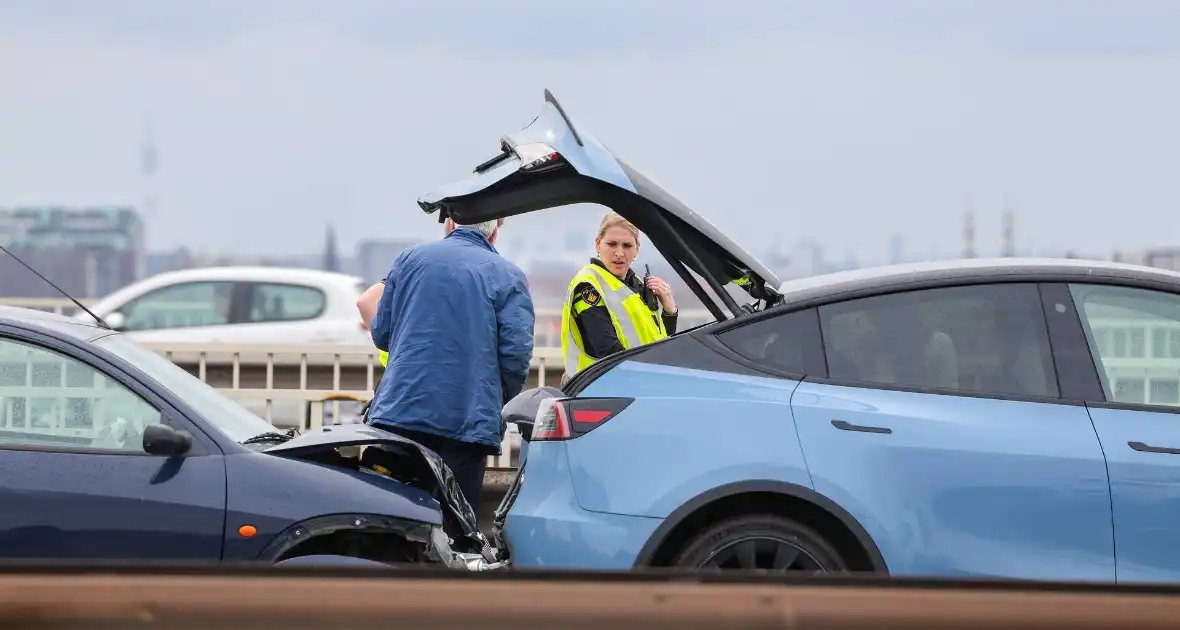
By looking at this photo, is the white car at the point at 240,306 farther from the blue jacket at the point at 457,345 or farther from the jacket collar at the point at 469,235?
the blue jacket at the point at 457,345

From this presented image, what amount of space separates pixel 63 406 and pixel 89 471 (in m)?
0.33

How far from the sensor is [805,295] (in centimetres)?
484

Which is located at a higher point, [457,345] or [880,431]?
[457,345]

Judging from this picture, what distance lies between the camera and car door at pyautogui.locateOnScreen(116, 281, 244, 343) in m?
14.4

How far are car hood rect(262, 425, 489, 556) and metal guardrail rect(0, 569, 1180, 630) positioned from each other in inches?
115

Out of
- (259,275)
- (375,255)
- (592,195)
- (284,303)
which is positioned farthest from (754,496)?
(375,255)

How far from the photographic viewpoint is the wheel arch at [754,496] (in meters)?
4.46

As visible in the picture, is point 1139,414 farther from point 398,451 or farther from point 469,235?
point 469,235

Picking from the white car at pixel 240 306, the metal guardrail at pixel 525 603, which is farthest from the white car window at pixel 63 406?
the white car at pixel 240 306

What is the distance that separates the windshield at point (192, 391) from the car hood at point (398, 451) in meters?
0.23

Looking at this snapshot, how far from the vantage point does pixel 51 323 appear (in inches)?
193

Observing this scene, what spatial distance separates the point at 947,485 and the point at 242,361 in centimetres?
649

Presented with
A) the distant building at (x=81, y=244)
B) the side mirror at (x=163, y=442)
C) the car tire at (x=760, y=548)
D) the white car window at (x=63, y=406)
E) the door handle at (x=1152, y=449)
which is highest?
the distant building at (x=81, y=244)

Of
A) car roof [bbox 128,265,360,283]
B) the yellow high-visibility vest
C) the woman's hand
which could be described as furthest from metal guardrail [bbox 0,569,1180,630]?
car roof [bbox 128,265,360,283]
